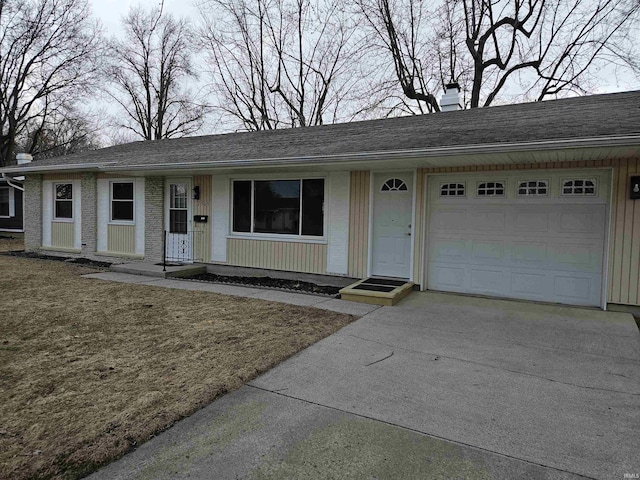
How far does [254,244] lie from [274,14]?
54.9 ft

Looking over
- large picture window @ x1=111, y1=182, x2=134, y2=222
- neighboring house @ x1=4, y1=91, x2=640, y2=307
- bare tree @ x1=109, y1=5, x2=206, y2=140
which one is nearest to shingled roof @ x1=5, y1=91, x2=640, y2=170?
neighboring house @ x1=4, y1=91, x2=640, y2=307

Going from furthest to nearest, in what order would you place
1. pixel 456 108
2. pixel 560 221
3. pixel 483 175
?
pixel 456 108 → pixel 483 175 → pixel 560 221

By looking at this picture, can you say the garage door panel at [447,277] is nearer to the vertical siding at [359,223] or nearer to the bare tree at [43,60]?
the vertical siding at [359,223]

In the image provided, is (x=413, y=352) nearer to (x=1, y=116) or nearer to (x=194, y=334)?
(x=194, y=334)

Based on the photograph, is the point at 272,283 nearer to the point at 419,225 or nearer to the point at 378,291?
the point at 378,291

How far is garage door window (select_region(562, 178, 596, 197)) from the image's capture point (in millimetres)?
6113

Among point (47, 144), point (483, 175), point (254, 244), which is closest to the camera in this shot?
point (483, 175)

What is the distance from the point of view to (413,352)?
429 cm

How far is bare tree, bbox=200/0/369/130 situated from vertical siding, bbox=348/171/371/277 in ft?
41.1

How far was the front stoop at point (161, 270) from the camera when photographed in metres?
8.87

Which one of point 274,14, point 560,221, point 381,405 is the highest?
point 274,14

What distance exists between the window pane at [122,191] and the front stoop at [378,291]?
709cm

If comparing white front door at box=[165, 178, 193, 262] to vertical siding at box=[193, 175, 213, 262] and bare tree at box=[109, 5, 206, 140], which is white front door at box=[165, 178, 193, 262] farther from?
bare tree at box=[109, 5, 206, 140]

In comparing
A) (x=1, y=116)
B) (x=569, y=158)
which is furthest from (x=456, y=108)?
(x=1, y=116)
